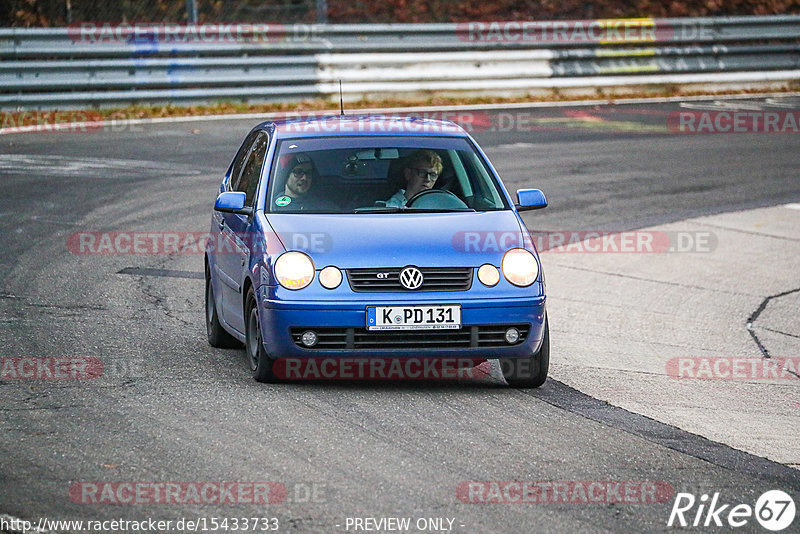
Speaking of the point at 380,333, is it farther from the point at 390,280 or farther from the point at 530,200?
the point at 530,200

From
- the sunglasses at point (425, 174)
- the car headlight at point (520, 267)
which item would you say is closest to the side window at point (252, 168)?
the sunglasses at point (425, 174)

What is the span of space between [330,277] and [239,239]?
3.79ft

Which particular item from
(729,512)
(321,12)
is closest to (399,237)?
(729,512)

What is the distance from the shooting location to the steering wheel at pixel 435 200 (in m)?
8.21

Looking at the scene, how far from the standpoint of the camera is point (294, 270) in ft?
24.1

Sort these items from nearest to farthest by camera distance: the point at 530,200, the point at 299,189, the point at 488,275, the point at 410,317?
the point at 410,317 → the point at 488,275 → the point at 299,189 → the point at 530,200

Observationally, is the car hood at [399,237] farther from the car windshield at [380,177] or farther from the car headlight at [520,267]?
the car windshield at [380,177]

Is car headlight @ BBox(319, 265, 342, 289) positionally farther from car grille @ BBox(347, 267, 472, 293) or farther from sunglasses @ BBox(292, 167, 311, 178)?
sunglasses @ BBox(292, 167, 311, 178)

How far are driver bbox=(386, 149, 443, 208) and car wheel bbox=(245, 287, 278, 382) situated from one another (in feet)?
3.61

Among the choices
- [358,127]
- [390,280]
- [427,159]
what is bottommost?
[390,280]

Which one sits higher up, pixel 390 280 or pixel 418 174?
pixel 418 174

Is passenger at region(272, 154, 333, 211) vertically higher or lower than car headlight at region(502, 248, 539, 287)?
higher

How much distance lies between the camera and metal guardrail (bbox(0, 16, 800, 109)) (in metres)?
20.7

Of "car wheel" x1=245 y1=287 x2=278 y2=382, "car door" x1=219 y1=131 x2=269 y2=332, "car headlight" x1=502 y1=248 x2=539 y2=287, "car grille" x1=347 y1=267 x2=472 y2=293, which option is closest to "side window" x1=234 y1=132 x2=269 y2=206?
"car door" x1=219 y1=131 x2=269 y2=332
